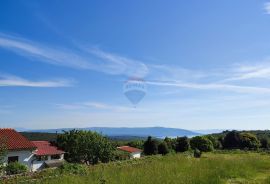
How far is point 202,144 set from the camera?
6494 cm

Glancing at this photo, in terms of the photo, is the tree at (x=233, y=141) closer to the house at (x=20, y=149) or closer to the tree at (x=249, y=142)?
the tree at (x=249, y=142)

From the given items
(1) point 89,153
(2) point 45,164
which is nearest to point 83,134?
(1) point 89,153

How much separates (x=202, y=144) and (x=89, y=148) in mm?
32048

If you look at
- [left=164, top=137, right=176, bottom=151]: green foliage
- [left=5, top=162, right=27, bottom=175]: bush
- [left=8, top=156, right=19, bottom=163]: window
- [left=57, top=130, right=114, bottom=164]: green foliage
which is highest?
[left=164, top=137, right=176, bottom=151]: green foliage

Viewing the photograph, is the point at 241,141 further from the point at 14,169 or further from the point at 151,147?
the point at 14,169

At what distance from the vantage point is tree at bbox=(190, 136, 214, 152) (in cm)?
6412

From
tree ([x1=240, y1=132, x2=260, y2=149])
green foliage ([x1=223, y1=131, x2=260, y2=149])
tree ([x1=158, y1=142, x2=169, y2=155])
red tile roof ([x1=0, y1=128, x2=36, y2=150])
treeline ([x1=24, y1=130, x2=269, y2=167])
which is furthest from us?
green foliage ([x1=223, y1=131, x2=260, y2=149])

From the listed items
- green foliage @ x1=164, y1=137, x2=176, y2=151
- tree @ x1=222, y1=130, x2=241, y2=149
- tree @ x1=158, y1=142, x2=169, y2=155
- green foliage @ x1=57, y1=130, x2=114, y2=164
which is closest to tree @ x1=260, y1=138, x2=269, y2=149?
tree @ x1=222, y1=130, x2=241, y2=149

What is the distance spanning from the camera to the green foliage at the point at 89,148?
128 feet

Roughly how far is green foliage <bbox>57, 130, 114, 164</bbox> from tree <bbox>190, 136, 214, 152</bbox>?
93.2 ft

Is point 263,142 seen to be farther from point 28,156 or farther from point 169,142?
point 28,156

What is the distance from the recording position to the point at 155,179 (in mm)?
9258

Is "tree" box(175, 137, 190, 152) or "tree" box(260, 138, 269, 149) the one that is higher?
"tree" box(260, 138, 269, 149)

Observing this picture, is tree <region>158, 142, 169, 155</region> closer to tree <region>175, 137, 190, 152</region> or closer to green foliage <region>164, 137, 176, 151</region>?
green foliage <region>164, 137, 176, 151</region>
